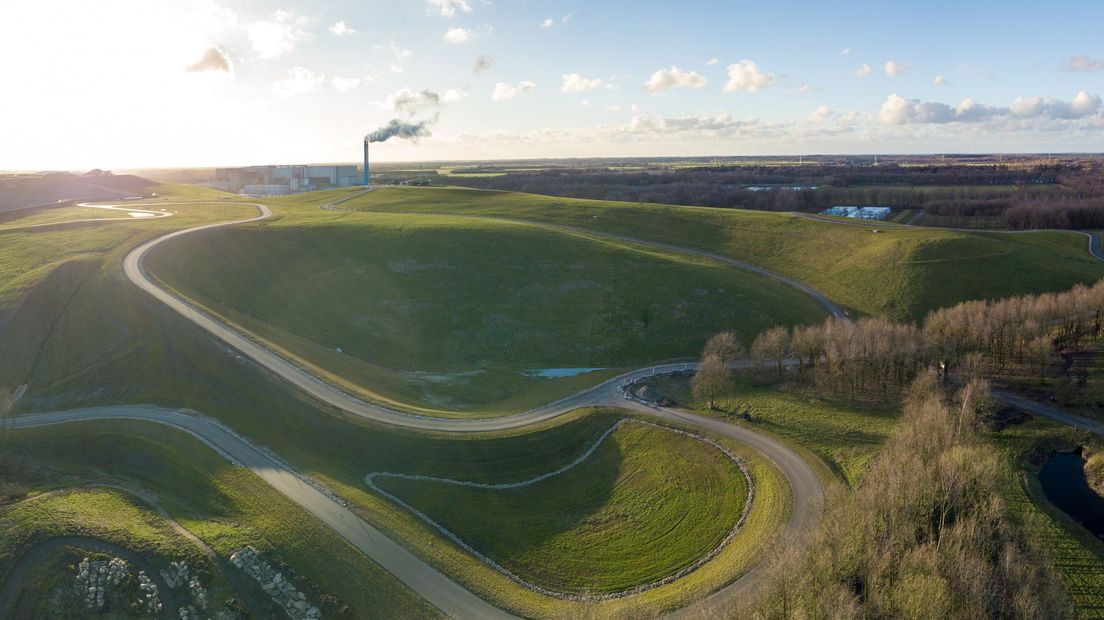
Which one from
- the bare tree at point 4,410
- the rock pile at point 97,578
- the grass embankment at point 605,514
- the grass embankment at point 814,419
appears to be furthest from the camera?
the grass embankment at point 814,419

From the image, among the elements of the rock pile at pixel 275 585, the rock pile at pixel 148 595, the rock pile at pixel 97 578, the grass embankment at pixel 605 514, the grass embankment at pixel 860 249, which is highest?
the grass embankment at pixel 860 249

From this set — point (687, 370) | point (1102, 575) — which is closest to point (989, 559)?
point (1102, 575)

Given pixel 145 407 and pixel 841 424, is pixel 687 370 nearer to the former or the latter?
pixel 841 424

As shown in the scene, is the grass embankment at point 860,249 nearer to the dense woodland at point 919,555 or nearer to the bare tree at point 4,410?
the dense woodland at point 919,555

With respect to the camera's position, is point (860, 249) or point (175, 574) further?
point (860, 249)

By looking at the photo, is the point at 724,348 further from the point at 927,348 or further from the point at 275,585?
the point at 275,585

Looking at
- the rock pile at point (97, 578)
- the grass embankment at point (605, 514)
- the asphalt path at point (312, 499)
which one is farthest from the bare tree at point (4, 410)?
the grass embankment at point (605, 514)

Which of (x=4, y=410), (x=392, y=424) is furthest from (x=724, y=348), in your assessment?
(x=4, y=410)
